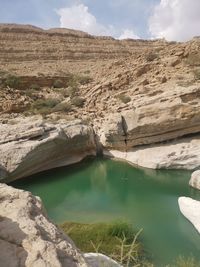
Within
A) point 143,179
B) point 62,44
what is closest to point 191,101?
point 143,179

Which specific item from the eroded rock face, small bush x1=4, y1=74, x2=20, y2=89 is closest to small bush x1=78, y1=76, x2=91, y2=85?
small bush x1=4, y1=74, x2=20, y2=89

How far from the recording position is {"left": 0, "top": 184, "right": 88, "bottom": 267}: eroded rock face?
3.12 meters

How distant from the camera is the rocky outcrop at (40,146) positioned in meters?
15.6

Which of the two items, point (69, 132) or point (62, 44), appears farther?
point (62, 44)

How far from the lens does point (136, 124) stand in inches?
706

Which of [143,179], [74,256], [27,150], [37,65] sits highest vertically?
[37,65]

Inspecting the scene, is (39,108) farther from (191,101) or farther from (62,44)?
(62,44)

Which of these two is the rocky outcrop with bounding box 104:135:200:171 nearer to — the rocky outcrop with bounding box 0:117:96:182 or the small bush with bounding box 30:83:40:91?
the rocky outcrop with bounding box 0:117:96:182

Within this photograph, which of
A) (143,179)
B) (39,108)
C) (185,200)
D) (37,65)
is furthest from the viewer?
(37,65)

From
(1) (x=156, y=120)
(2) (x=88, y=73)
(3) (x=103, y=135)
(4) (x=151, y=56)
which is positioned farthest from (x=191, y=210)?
(2) (x=88, y=73)

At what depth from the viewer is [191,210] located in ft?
36.2

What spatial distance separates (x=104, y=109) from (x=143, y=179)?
7024mm

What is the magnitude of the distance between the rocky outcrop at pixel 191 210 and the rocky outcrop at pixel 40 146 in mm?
6756

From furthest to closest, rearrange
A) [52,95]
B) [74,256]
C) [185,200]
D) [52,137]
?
[52,95] < [52,137] < [185,200] < [74,256]
